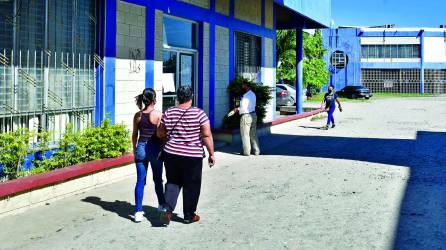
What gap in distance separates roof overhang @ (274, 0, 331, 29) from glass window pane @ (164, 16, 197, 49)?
178 inches

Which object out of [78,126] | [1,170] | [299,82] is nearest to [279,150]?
[78,126]

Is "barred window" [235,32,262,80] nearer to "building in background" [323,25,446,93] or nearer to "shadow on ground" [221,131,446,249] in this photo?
"shadow on ground" [221,131,446,249]

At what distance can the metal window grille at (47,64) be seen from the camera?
7.31 m

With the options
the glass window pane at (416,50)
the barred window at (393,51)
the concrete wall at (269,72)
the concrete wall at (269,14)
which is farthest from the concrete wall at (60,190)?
the glass window pane at (416,50)

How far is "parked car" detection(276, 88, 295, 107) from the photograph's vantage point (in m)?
30.1

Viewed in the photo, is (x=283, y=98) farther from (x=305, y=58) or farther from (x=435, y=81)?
(x=435, y=81)

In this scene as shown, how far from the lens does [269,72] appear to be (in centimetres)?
1838

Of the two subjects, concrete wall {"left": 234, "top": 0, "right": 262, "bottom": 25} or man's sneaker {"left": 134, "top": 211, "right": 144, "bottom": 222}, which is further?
concrete wall {"left": 234, "top": 0, "right": 262, "bottom": 25}

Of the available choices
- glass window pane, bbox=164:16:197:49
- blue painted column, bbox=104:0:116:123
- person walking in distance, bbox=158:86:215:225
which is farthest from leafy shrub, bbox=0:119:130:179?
glass window pane, bbox=164:16:197:49

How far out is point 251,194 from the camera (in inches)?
295

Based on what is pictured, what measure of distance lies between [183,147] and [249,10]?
11.3 meters

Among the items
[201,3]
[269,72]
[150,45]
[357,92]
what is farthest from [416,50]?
[150,45]

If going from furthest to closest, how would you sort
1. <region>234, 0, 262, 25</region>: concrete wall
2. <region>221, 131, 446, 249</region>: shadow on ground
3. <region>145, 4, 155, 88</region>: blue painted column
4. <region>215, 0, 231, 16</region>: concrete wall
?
<region>234, 0, 262, 25</region>: concrete wall < <region>215, 0, 231, 16</region>: concrete wall < <region>145, 4, 155, 88</region>: blue painted column < <region>221, 131, 446, 249</region>: shadow on ground

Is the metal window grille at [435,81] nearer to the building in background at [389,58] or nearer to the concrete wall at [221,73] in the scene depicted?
the building in background at [389,58]
